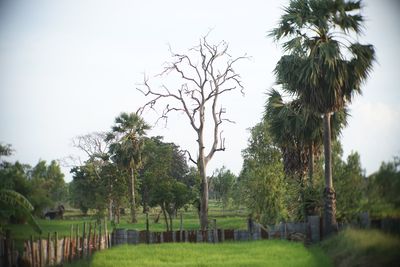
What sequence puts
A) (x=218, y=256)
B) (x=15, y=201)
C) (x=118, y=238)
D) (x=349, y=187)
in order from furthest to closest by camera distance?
(x=118, y=238) → (x=349, y=187) → (x=218, y=256) → (x=15, y=201)

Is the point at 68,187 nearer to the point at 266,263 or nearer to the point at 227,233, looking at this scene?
the point at 227,233

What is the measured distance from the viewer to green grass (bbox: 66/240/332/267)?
16859mm

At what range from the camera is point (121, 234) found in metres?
25.9

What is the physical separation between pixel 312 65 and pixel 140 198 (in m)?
31.0

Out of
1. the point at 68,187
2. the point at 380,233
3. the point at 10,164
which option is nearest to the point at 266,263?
the point at 380,233

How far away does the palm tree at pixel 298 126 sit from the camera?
1047 inches

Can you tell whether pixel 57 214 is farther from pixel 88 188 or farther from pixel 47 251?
pixel 47 251

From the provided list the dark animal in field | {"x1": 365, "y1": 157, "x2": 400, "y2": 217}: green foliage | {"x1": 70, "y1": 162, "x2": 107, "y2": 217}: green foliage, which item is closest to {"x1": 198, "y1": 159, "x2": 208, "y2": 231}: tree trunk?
{"x1": 365, "y1": 157, "x2": 400, "y2": 217}: green foliage

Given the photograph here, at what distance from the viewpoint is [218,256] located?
60.1 feet

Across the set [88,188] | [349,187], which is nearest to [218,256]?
[349,187]

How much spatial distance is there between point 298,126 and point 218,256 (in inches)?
427

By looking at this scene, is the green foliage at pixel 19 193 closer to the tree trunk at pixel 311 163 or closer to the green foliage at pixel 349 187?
the green foliage at pixel 349 187

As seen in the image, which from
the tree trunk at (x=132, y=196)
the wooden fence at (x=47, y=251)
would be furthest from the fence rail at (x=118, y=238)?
the tree trunk at (x=132, y=196)

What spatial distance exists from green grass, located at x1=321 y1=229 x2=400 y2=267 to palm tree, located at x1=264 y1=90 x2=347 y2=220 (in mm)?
7257
